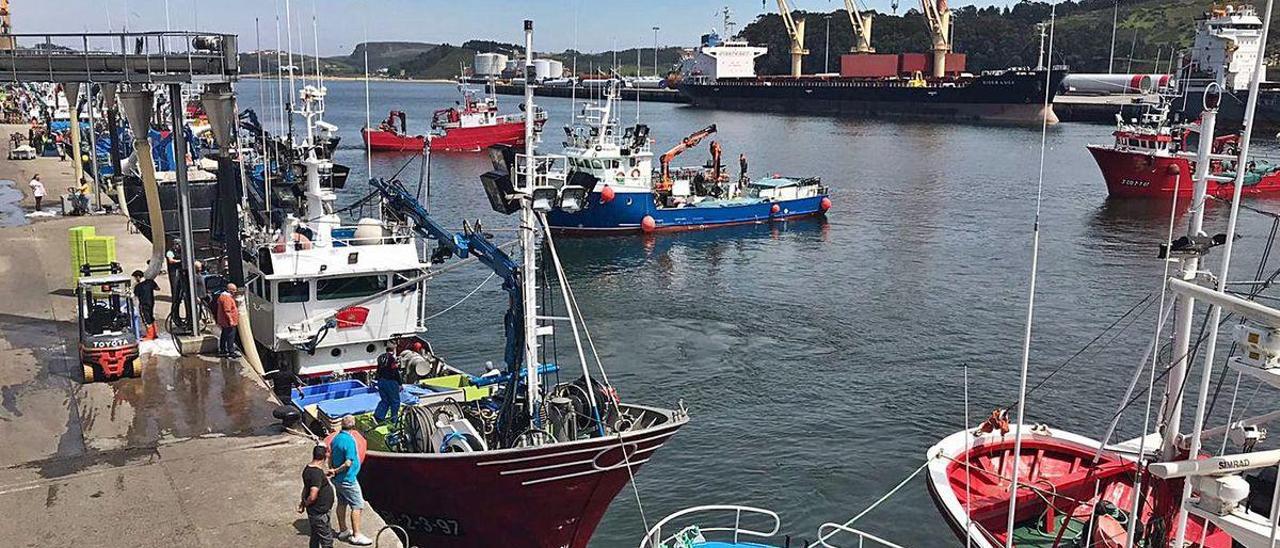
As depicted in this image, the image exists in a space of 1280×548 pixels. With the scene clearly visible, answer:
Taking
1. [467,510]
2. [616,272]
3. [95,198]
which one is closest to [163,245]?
[467,510]

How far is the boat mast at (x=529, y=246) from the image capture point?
13141mm

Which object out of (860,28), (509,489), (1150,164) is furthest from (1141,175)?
(860,28)

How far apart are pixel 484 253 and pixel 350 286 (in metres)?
4.39

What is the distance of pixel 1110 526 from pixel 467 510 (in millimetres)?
→ 8726

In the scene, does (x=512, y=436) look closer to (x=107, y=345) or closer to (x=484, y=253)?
(x=484, y=253)

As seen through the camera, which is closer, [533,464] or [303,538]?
[303,538]

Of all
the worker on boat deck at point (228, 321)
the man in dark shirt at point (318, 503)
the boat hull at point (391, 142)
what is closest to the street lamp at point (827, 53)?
the boat hull at point (391, 142)

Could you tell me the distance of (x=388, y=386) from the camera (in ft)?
48.4

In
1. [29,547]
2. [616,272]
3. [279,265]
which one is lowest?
[616,272]

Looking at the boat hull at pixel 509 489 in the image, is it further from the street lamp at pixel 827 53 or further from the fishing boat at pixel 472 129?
the street lamp at pixel 827 53

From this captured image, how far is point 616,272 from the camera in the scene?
3781 centimetres

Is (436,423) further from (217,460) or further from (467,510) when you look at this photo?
(217,460)

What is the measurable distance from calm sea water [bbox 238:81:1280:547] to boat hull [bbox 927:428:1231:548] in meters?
1.67

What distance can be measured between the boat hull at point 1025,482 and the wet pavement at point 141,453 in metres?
7.85
